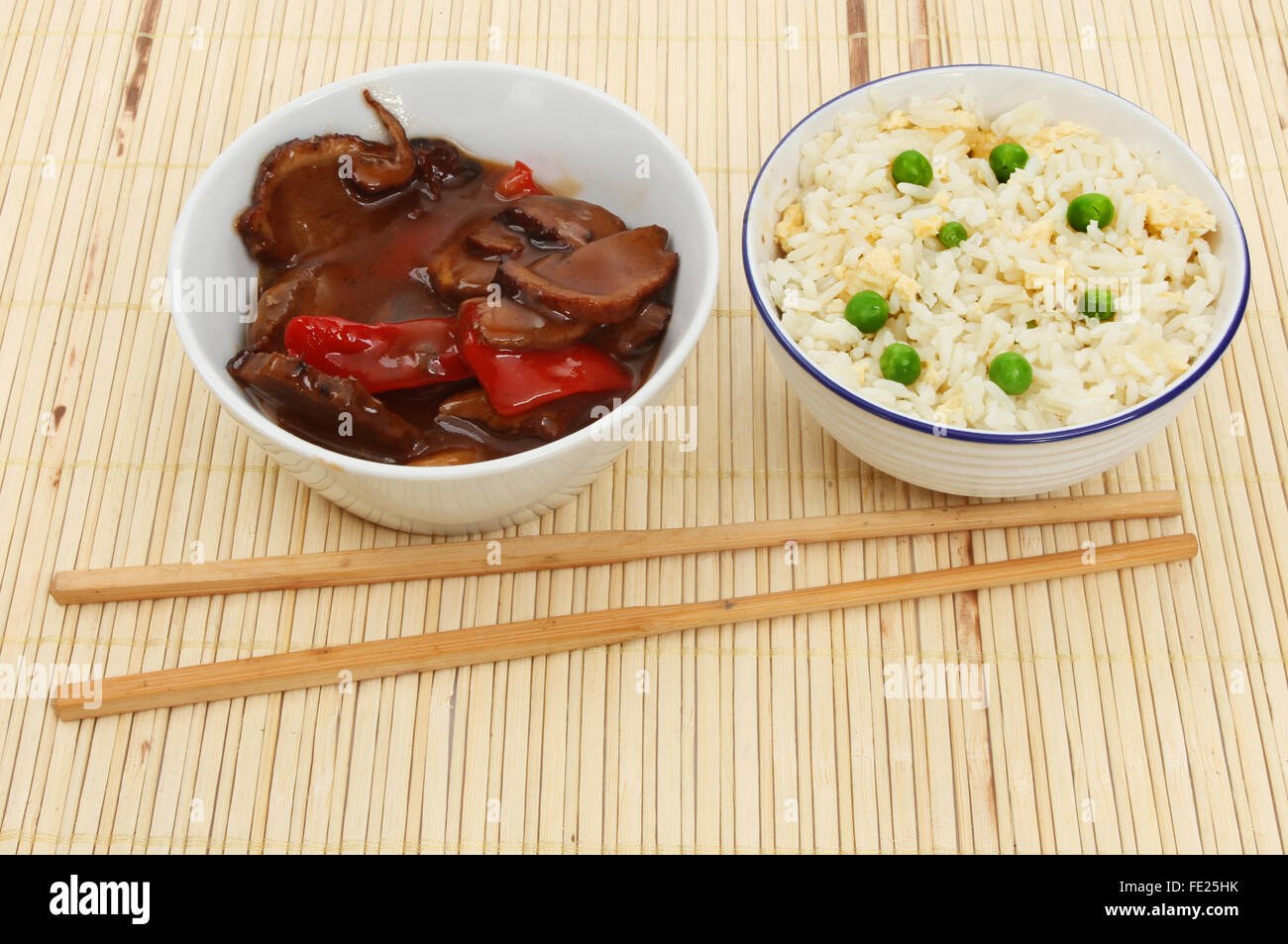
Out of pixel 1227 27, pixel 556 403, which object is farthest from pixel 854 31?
pixel 556 403

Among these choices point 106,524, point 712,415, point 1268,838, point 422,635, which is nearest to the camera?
point 1268,838

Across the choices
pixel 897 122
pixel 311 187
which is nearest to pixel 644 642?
pixel 311 187

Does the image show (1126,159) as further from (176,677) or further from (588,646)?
(176,677)

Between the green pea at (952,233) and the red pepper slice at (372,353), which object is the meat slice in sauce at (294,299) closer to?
the red pepper slice at (372,353)

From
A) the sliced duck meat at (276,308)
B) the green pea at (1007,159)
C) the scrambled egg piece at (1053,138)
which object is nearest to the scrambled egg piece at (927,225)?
the green pea at (1007,159)

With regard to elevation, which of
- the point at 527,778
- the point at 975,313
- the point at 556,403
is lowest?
the point at 527,778

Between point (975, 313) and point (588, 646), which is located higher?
point (975, 313)
